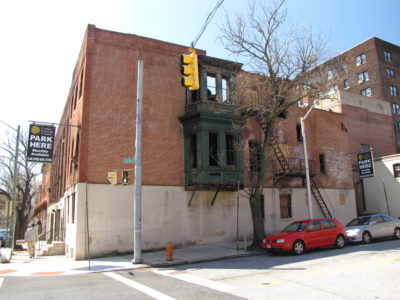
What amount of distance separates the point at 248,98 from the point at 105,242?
10.7m

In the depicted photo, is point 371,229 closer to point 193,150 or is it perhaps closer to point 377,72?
point 193,150

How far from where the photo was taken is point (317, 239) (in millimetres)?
14852

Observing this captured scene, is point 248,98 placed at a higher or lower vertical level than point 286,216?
higher

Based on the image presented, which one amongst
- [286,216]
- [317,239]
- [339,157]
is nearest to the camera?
[317,239]

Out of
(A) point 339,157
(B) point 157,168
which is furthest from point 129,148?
(A) point 339,157

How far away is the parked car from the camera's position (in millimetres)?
16859

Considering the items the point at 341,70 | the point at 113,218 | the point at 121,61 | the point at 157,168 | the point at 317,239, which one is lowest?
the point at 317,239

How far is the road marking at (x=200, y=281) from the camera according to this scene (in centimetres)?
842

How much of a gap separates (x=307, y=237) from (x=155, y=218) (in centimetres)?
778

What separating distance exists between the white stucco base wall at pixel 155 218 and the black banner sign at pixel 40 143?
236 centimetres

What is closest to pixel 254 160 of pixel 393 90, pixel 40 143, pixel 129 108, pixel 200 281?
pixel 129 108

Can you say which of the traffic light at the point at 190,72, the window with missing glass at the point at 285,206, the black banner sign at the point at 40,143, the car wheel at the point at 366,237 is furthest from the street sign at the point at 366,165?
the black banner sign at the point at 40,143

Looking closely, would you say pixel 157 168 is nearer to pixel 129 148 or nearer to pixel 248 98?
pixel 129 148

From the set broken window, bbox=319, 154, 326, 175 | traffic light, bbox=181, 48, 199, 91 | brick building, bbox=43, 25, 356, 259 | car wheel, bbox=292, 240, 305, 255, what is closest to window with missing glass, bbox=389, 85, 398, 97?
broken window, bbox=319, 154, 326, 175
